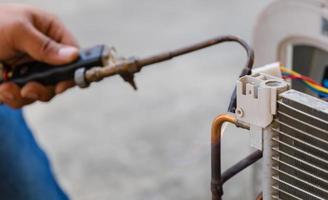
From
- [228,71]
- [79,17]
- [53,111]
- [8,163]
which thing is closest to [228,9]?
[228,71]

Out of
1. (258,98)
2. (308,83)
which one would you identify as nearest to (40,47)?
(308,83)

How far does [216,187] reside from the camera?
2.16 ft

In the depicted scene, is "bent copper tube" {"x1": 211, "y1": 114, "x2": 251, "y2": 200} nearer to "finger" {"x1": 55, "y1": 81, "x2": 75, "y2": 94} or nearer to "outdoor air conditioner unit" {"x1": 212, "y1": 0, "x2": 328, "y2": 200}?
"outdoor air conditioner unit" {"x1": 212, "y1": 0, "x2": 328, "y2": 200}

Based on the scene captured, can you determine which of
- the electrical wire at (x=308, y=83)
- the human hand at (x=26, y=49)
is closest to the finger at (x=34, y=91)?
the human hand at (x=26, y=49)

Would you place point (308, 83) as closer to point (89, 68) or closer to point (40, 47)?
point (89, 68)

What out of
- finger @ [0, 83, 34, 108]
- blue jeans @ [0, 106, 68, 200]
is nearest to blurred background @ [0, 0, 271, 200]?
blue jeans @ [0, 106, 68, 200]

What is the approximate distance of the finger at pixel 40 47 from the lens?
41.0 inches

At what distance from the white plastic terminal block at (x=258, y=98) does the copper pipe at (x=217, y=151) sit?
0.03 m

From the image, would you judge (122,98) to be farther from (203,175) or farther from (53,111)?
(203,175)

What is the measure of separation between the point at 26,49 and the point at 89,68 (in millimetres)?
177

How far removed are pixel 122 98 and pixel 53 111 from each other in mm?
276

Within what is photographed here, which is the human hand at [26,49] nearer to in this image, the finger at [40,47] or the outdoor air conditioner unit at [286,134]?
the finger at [40,47]

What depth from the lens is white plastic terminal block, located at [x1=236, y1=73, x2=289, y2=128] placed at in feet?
1.85

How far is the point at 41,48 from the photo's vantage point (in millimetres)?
1072
